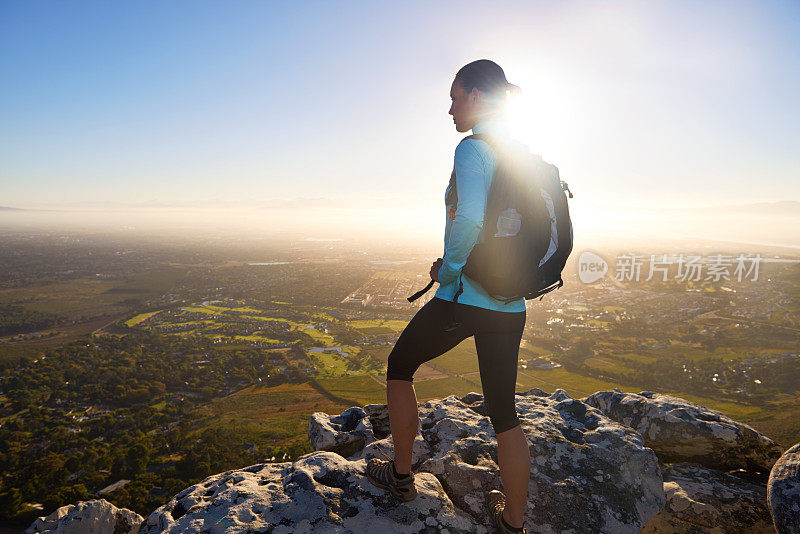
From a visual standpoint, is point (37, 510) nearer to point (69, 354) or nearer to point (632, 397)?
point (632, 397)

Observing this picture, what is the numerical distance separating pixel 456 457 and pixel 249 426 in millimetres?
38619

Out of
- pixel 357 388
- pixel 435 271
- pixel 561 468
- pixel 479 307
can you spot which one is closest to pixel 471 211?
pixel 435 271

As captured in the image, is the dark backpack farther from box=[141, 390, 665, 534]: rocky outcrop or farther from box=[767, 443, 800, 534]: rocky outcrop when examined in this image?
box=[767, 443, 800, 534]: rocky outcrop

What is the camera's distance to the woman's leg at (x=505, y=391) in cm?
252

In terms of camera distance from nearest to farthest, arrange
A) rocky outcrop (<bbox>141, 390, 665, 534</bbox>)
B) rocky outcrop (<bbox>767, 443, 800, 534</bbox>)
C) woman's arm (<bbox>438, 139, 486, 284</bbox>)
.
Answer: woman's arm (<bbox>438, 139, 486, 284</bbox>), rocky outcrop (<bbox>141, 390, 665, 534</bbox>), rocky outcrop (<bbox>767, 443, 800, 534</bbox>)

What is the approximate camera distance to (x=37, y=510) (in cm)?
2538

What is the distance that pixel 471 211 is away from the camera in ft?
7.64

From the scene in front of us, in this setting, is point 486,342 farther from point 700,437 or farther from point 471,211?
point 700,437

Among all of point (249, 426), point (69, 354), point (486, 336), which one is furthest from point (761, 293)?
point (69, 354)

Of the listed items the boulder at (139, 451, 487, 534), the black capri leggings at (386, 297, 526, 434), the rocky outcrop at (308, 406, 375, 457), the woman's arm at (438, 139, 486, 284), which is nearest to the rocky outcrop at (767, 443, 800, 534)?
the boulder at (139, 451, 487, 534)

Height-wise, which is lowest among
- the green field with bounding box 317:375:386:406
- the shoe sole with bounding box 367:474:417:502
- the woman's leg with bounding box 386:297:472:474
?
the green field with bounding box 317:375:386:406

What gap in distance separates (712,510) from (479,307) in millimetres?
4134

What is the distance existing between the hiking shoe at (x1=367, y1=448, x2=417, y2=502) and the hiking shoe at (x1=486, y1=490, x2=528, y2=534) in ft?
2.33

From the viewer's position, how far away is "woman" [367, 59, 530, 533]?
Answer: 2375 millimetres
